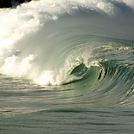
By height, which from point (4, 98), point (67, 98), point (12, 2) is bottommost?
point (4, 98)

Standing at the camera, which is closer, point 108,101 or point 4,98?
point 108,101

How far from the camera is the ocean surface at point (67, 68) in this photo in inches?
160

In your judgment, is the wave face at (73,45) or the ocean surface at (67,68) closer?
the ocean surface at (67,68)

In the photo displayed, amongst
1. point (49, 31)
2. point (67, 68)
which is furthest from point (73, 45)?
point (67, 68)

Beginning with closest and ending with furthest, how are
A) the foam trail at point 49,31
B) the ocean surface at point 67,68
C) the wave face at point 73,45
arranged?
1. the ocean surface at point 67,68
2. the wave face at point 73,45
3. the foam trail at point 49,31

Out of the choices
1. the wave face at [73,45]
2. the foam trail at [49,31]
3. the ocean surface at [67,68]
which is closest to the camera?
the ocean surface at [67,68]

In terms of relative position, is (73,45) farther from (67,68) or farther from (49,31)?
(67,68)

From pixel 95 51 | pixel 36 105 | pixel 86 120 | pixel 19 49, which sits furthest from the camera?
pixel 19 49

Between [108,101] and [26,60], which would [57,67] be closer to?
A: [26,60]

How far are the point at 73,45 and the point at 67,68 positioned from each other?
1.83 meters

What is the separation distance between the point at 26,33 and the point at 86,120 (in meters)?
8.49

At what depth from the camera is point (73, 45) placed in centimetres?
1078

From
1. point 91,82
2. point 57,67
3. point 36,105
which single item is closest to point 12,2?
point 57,67

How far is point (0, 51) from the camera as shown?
12.5m
